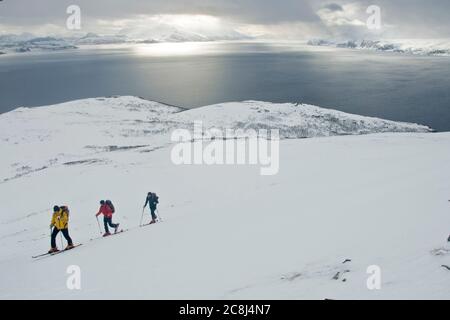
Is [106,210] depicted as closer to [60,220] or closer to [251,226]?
[60,220]

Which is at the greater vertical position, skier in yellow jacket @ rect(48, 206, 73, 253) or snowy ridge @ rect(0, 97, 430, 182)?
snowy ridge @ rect(0, 97, 430, 182)

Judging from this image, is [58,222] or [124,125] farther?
[124,125]

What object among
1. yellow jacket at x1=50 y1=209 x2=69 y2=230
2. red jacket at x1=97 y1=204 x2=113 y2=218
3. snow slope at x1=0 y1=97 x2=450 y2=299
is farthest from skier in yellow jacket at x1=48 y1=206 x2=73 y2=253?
red jacket at x1=97 y1=204 x2=113 y2=218

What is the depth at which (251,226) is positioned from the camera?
551 inches

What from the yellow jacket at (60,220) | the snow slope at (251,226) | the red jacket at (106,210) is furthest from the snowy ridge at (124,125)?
the yellow jacket at (60,220)

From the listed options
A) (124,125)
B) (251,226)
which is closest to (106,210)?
(251,226)

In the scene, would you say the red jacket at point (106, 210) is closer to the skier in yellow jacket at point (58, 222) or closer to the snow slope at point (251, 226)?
the snow slope at point (251, 226)

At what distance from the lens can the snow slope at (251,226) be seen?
30.6 ft

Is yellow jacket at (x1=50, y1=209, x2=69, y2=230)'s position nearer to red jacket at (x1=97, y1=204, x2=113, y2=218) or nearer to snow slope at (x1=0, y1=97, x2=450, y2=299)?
snow slope at (x1=0, y1=97, x2=450, y2=299)

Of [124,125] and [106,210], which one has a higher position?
[124,125]

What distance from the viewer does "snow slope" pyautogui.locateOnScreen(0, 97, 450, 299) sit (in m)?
9.34

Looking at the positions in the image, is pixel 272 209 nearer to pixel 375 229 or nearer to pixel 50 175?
pixel 375 229

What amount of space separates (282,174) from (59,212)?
14845mm

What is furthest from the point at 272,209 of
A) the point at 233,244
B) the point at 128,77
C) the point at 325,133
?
the point at 128,77
